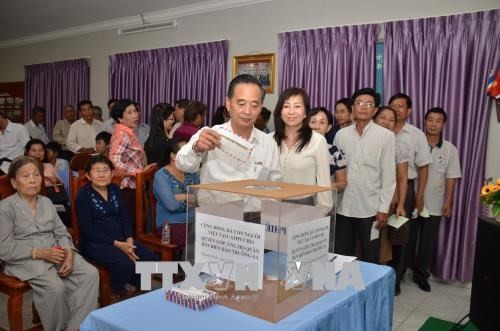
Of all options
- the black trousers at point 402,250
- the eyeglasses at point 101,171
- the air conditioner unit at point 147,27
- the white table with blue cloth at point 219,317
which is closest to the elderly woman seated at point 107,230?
the eyeglasses at point 101,171

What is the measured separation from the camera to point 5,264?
7.13ft

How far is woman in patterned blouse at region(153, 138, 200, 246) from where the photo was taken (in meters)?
2.65

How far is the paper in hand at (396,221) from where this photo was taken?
9.64 feet

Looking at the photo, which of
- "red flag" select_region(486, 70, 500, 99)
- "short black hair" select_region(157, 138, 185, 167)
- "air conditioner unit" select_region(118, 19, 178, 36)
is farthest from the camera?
"air conditioner unit" select_region(118, 19, 178, 36)

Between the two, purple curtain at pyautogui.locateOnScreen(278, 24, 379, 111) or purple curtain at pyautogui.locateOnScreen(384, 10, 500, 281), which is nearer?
purple curtain at pyautogui.locateOnScreen(384, 10, 500, 281)

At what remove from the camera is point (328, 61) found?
401 cm

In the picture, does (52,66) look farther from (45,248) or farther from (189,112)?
(45,248)

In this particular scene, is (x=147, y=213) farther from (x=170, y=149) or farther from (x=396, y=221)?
(x=396, y=221)

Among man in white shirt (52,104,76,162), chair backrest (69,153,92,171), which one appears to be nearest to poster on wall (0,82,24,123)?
man in white shirt (52,104,76,162)

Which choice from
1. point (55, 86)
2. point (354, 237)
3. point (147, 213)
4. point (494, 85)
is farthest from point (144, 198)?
point (55, 86)

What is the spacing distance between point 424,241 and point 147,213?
214 centimetres

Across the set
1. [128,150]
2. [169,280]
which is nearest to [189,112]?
[128,150]

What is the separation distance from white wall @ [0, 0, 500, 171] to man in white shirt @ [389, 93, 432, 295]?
0.61m

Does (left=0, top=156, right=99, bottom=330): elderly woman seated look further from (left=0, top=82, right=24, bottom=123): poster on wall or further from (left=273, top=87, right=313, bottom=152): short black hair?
(left=0, top=82, right=24, bottom=123): poster on wall
